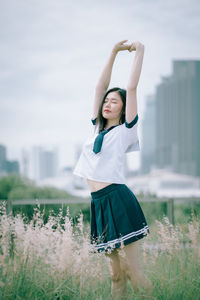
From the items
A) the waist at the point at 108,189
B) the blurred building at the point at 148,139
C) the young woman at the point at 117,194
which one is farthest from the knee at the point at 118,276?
the blurred building at the point at 148,139

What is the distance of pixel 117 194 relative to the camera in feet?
6.89

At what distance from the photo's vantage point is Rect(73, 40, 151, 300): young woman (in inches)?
80.7

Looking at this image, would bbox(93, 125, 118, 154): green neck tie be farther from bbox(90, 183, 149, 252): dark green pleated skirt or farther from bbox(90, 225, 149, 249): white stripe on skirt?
bbox(90, 225, 149, 249): white stripe on skirt

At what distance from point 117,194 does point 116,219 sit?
5.8 inches

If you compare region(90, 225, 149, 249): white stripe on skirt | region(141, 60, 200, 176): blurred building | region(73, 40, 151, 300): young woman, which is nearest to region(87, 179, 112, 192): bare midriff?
region(73, 40, 151, 300): young woman

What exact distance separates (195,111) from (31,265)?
10555 cm

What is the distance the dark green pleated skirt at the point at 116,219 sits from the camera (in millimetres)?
2045

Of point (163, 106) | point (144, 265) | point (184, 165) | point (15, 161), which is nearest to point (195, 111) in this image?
point (163, 106)

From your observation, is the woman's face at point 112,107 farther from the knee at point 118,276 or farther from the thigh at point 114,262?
the knee at point 118,276

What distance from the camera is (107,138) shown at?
2.20 metres

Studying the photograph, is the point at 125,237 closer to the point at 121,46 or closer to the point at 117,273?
the point at 117,273

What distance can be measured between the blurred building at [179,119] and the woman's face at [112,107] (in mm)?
94976

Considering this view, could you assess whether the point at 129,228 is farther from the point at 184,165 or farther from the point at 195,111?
the point at 195,111

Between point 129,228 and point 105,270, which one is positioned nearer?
point 129,228
